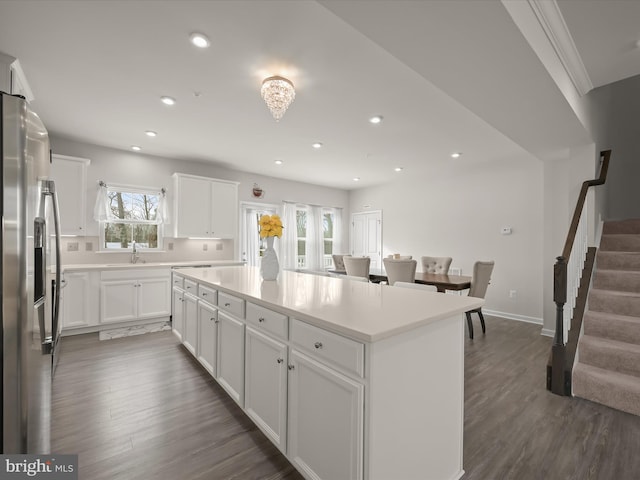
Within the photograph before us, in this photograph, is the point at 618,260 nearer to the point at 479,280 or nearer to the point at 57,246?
the point at 479,280

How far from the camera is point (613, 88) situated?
14.1 feet

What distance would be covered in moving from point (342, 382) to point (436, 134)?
11.6 feet

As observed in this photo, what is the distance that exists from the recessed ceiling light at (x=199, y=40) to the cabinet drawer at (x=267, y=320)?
1836 millimetres

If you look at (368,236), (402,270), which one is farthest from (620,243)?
(368,236)

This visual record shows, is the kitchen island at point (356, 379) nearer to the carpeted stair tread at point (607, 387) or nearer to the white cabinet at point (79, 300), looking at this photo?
the carpeted stair tread at point (607, 387)

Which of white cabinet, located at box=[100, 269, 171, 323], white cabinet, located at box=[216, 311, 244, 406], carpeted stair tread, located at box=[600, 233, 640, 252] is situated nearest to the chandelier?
white cabinet, located at box=[216, 311, 244, 406]

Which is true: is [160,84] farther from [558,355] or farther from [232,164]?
[558,355]

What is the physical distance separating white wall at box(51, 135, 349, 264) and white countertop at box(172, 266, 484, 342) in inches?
125

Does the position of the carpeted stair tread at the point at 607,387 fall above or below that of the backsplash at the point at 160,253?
below

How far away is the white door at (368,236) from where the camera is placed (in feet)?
23.2

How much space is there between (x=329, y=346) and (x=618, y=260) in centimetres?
368

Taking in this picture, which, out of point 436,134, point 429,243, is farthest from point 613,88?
point 429,243

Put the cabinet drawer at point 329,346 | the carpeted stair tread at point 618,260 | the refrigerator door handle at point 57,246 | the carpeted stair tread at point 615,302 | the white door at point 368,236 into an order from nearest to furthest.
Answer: the cabinet drawer at point 329,346 → the refrigerator door handle at point 57,246 → the carpeted stair tread at point 615,302 → the carpeted stair tread at point 618,260 → the white door at point 368,236

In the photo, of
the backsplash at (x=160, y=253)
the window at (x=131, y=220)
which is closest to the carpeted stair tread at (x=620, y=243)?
the backsplash at (x=160, y=253)
